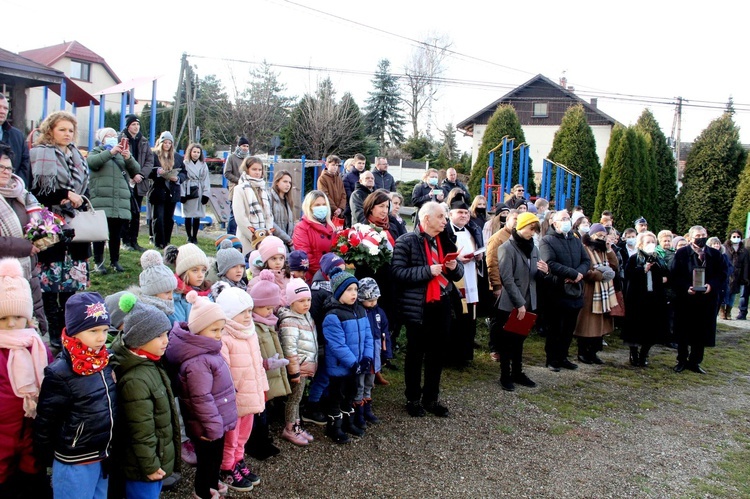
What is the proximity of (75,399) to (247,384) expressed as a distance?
1.29 meters

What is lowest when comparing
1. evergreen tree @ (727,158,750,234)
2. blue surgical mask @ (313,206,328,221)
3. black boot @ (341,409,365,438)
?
black boot @ (341,409,365,438)

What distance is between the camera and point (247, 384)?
4.24 metres

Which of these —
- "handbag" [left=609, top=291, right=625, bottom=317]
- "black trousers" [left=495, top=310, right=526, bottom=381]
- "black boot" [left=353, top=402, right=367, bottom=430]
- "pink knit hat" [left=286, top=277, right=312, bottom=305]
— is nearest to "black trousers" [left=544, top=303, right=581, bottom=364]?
"handbag" [left=609, top=291, right=625, bottom=317]

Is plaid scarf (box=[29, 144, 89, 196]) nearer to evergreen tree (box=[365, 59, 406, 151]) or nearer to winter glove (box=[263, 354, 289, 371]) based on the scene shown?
winter glove (box=[263, 354, 289, 371])

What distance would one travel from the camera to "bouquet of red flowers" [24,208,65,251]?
4668 mm

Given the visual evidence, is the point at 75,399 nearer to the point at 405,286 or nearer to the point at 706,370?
the point at 405,286

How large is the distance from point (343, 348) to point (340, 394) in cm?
46

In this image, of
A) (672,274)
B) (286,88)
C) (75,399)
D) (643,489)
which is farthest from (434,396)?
(286,88)

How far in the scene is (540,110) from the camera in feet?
131

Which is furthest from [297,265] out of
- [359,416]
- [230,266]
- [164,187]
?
[164,187]

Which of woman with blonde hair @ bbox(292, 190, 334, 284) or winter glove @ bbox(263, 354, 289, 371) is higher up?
woman with blonde hair @ bbox(292, 190, 334, 284)

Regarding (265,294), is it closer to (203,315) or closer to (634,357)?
(203,315)

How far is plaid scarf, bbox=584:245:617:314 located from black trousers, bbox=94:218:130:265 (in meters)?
6.42

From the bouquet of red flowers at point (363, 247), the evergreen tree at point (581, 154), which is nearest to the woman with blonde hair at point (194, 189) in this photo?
the bouquet of red flowers at point (363, 247)
